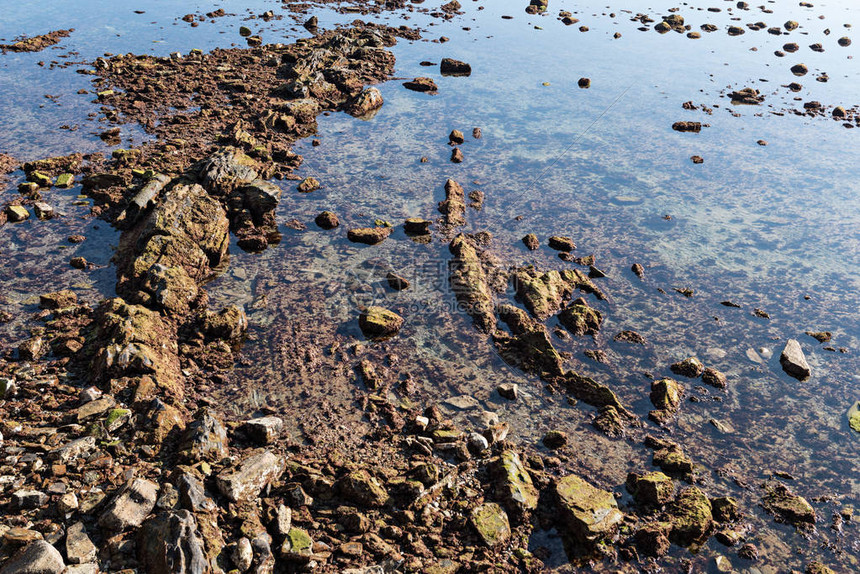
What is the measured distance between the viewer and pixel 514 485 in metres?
4.23

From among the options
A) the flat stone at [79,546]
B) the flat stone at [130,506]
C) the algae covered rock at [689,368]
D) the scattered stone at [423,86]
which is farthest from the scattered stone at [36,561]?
the scattered stone at [423,86]

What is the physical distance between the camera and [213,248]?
6.61m

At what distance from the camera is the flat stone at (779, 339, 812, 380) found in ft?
19.7

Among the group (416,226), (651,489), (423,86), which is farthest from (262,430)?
(423,86)

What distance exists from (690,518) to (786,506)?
1.04 meters

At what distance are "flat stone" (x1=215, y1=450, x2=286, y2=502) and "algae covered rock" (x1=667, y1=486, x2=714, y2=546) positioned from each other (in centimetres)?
326

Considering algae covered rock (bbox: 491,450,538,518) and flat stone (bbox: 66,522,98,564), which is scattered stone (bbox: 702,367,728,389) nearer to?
algae covered rock (bbox: 491,450,538,518)

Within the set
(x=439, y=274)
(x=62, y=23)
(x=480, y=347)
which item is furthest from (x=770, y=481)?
(x=62, y=23)

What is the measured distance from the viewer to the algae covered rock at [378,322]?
5891mm

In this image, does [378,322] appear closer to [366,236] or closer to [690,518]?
[366,236]

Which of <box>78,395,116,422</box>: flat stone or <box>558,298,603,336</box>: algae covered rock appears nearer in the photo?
<box>78,395,116,422</box>: flat stone

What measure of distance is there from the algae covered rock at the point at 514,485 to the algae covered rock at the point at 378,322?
80.1 inches

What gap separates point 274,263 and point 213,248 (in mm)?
768

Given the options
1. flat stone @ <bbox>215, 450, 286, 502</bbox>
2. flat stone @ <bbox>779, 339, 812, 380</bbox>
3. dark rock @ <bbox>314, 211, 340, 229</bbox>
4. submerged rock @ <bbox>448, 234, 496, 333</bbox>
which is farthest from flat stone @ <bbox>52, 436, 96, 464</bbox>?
flat stone @ <bbox>779, 339, 812, 380</bbox>
